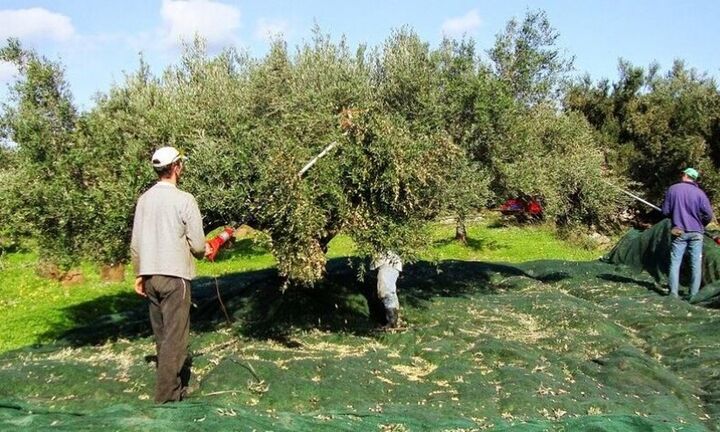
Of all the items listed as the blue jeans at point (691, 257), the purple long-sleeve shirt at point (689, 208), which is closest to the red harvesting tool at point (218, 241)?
the purple long-sleeve shirt at point (689, 208)

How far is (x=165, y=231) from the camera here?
25.3 ft

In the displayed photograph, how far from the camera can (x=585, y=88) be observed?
123 ft

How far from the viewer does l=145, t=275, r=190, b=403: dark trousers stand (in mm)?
7625

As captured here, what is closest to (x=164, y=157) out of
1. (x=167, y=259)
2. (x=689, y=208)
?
(x=167, y=259)

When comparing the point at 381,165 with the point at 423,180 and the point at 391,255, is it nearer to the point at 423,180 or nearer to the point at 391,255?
the point at 423,180

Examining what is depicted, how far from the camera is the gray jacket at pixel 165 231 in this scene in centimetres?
769

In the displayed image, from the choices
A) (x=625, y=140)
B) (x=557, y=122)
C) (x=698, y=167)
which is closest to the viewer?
(x=557, y=122)

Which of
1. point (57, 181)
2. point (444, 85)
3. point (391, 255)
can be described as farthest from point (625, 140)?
point (57, 181)

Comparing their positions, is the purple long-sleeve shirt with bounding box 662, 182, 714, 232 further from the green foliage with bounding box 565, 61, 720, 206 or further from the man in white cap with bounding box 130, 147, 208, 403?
the green foliage with bounding box 565, 61, 720, 206

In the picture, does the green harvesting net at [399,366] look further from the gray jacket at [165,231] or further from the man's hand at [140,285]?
the gray jacket at [165,231]

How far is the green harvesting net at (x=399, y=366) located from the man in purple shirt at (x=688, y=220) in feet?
3.04

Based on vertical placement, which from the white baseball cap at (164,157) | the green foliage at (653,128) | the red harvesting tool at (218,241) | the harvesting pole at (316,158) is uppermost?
the green foliage at (653,128)

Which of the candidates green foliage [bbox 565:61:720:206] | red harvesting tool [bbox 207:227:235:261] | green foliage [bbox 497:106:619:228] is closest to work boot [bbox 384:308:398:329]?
A: green foliage [bbox 497:106:619:228]

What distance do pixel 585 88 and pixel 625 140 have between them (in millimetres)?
3637
